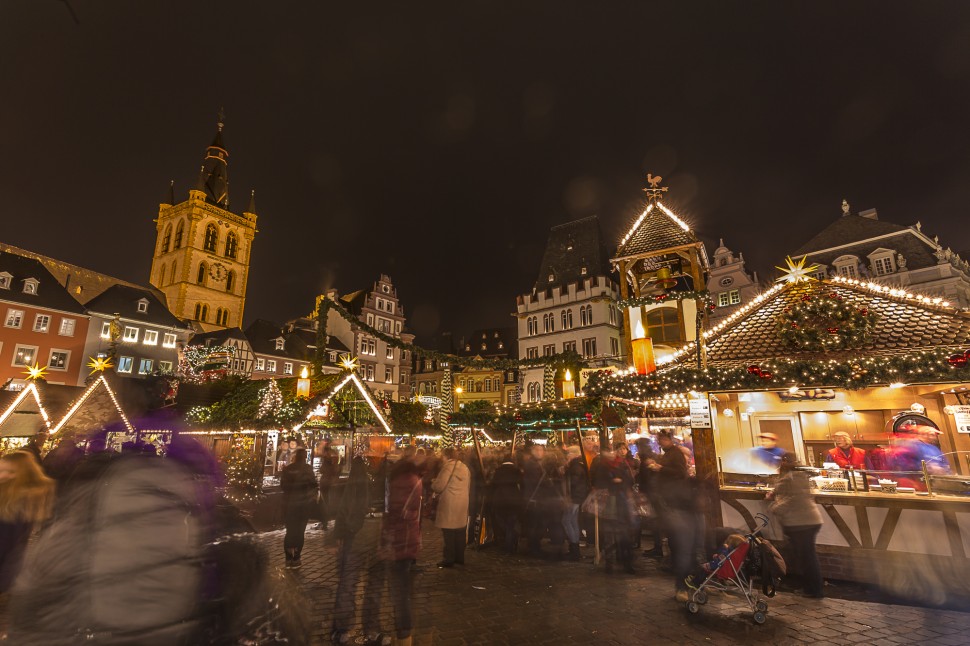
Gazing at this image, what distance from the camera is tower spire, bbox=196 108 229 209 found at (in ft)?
203

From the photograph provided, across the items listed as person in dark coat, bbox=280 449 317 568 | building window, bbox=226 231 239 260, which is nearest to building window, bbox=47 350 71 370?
building window, bbox=226 231 239 260

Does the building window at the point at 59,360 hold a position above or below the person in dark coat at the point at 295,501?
above

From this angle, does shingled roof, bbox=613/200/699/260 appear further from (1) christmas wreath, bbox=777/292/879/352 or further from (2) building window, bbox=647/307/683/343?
(1) christmas wreath, bbox=777/292/879/352

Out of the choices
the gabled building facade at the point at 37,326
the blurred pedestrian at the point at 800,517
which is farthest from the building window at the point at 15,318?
the blurred pedestrian at the point at 800,517

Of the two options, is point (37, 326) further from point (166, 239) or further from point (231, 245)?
point (231, 245)

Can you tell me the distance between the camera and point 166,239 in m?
58.6

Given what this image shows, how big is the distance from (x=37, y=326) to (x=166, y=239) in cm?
3004

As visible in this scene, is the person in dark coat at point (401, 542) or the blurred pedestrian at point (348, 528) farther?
the blurred pedestrian at point (348, 528)

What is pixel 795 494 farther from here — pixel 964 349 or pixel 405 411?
pixel 405 411

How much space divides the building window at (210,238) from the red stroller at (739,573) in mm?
65495

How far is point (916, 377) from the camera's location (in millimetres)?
6719

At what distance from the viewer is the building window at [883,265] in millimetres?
29248

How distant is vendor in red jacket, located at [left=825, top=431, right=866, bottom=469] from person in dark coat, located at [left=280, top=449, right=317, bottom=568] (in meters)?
10.2

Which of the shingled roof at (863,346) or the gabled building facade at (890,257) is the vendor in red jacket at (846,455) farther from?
the gabled building facade at (890,257)
